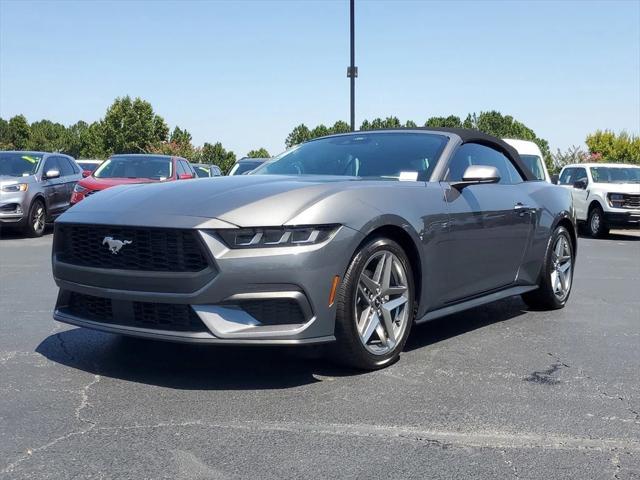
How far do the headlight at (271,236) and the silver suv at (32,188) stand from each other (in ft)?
35.4

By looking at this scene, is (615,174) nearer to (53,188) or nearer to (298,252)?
(53,188)

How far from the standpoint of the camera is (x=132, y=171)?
14070mm

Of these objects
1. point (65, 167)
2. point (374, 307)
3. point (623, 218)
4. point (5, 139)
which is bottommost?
point (623, 218)

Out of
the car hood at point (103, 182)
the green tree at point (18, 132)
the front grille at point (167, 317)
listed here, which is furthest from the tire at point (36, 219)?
the green tree at point (18, 132)

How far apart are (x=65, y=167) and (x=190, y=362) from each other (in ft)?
40.3

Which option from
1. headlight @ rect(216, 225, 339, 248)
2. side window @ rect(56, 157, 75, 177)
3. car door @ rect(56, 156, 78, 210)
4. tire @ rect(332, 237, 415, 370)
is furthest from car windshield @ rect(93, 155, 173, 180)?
headlight @ rect(216, 225, 339, 248)

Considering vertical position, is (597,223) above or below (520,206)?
below

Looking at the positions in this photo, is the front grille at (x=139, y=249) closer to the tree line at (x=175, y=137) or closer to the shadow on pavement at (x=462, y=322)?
the shadow on pavement at (x=462, y=322)

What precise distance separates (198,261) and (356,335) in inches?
37.8

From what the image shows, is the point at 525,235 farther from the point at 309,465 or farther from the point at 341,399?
the point at 309,465

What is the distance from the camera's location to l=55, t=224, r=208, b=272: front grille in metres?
3.84

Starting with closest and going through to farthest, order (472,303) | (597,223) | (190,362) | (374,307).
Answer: (374,307), (190,362), (472,303), (597,223)

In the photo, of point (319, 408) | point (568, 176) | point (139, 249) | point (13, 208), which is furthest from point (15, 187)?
point (568, 176)

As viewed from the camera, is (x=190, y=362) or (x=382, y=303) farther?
(x=190, y=362)
